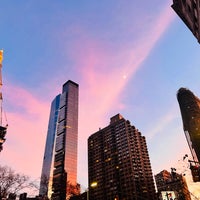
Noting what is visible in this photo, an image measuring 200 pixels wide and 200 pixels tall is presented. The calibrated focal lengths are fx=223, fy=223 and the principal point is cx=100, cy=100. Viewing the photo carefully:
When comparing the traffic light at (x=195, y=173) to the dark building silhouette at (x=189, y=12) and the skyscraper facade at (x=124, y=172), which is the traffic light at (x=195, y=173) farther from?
the skyscraper facade at (x=124, y=172)

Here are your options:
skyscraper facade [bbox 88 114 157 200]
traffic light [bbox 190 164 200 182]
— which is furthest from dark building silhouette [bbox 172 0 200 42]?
skyscraper facade [bbox 88 114 157 200]

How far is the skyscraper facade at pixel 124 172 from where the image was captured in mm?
162750

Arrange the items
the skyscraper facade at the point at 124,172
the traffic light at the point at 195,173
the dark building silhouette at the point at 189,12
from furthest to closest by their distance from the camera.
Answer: the skyscraper facade at the point at 124,172 → the dark building silhouette at the point at 189,12 → the traffic light at the point at 195,173

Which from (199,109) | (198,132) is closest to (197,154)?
(198,132)

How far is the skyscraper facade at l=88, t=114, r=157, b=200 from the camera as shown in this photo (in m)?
163

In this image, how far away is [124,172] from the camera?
173m

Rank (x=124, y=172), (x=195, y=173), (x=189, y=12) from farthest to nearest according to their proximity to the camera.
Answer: (x=124, y=172) → (x=189, y=12) → (x=195, y=173)

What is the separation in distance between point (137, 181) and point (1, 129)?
156 m

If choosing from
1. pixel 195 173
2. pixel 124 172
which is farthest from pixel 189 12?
pixel 124 172

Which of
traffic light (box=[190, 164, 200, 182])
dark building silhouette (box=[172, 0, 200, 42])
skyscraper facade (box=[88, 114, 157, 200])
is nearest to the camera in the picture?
traffic light (box=[190, 164, 200, 182])

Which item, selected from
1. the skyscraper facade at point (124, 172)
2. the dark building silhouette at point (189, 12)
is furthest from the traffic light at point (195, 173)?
the skyscraper facade at point (124, 172)

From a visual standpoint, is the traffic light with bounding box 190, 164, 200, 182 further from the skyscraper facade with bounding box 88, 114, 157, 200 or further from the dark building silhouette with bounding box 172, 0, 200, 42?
the skyscraper facade with bounding box 88, 114, 157, 200

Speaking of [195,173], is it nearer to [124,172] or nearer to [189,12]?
[189,12]

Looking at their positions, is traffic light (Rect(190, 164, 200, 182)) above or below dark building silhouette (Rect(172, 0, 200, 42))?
below
